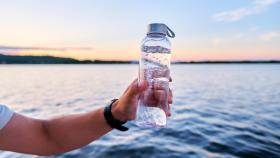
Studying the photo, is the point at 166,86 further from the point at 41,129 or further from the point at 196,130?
the point at 196,130

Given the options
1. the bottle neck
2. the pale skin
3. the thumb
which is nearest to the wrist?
the pale skin

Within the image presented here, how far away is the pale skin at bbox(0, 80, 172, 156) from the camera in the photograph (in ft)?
7.20

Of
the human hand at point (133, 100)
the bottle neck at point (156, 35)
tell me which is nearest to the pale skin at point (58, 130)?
the human hand at point (133, 100)

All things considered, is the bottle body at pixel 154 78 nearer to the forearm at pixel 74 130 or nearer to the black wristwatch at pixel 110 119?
the black wristwatch at pixel 110 119

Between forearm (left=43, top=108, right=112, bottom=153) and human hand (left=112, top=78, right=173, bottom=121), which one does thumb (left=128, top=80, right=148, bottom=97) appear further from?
forearm (left=43, top=108, right=112, bottom=153)

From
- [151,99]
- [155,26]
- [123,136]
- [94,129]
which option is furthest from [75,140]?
[123,136]

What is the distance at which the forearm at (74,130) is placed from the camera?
2.39m

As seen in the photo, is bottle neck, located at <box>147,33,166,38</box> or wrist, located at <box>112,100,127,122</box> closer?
bottle neck, located at <box>147,33,166,38</box>

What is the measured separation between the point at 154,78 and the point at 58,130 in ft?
2.84

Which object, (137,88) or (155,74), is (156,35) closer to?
(155,74)

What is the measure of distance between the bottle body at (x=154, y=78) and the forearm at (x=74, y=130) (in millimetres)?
336

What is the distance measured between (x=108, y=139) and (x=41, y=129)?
652cm

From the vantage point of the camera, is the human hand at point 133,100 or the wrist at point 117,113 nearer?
the human hand at point 133,100

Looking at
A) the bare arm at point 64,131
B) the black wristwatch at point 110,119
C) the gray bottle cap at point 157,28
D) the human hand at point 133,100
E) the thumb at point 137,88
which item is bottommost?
the bare arm at point 64,131
